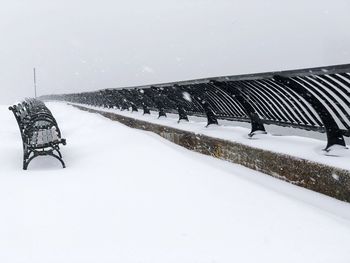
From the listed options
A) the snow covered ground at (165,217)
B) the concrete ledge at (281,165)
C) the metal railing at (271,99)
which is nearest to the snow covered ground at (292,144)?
the concrete ledge at (281,165)

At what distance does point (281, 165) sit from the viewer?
511 cm

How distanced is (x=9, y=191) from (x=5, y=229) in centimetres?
137

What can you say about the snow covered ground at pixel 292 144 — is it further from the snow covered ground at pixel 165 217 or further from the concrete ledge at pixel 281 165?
the snow covered ground at pixel 165 217

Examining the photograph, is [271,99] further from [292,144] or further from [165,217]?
[165,217]

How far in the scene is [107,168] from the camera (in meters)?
5.84

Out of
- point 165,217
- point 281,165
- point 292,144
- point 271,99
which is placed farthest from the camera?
point 271,99

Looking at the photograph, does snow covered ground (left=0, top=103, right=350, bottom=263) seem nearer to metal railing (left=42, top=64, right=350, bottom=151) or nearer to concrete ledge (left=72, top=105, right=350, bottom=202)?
concrete ledge (left=72, top=105, right=350, bottom=202)

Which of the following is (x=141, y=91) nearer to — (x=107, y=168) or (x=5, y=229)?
(x=107, y=168)

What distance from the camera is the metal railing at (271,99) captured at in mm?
4739

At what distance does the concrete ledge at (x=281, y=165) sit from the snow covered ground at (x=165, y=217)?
0.12 m

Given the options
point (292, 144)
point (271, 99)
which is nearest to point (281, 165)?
point (292, 144)

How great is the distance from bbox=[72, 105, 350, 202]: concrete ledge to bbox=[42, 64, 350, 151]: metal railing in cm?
49

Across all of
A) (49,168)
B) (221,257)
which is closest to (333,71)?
(221,257)

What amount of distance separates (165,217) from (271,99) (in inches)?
129
